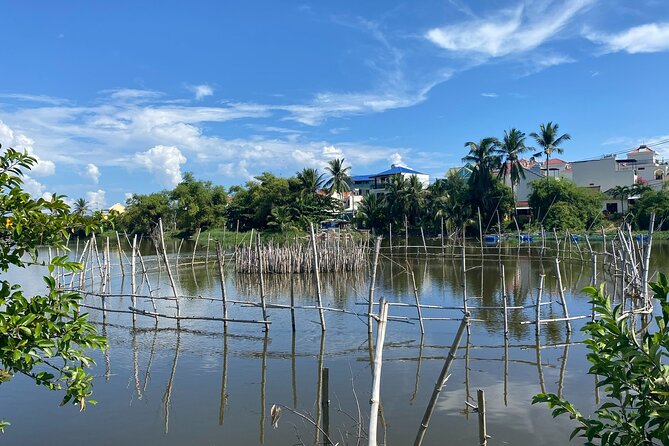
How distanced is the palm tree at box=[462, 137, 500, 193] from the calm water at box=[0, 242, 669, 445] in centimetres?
2283

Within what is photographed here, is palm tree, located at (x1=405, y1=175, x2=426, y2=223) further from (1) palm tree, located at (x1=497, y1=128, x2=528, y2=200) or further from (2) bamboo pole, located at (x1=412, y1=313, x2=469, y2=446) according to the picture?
(2) bamboo pole, located at (x1=412, y1=313, x2=469, y2=446)

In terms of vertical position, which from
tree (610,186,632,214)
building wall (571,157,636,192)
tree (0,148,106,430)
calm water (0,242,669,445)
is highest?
building wall (571,157,636,192)

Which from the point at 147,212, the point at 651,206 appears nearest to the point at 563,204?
the point at 651,206

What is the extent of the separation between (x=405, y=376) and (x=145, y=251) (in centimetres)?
3487

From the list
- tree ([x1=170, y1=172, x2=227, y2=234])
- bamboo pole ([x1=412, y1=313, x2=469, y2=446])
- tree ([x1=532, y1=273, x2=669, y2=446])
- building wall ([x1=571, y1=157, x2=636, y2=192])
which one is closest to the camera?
tree ([x1=532, y1=273, x2=669, y2=446])

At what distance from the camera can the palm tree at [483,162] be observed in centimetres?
3638

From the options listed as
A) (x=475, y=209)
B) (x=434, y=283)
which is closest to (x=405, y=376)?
(x=434, y=283)

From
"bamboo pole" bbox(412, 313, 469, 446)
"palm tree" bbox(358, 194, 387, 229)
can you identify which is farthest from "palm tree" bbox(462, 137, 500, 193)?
"bamboo pole" bbox(412, 313, 469, 446)

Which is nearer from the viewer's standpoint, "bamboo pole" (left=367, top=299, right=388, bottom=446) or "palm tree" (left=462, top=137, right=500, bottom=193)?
"bamboo pole" (left=367, top=299, right=388, bottom=446)

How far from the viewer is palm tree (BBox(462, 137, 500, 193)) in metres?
36.4

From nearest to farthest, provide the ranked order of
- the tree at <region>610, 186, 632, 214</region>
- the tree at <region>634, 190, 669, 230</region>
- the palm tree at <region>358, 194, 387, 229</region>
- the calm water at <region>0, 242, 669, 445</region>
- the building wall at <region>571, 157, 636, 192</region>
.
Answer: the calm water at <region>0, 242, 669, 445</region> < the tree at <region>634, 190, 669, 230</region> < the tree at <region>610, 186, 632, 214</region> < the palm tree at <region>358, 194, 387, 229</region> < the building wall at <region>571, 157, 636, 192</region>

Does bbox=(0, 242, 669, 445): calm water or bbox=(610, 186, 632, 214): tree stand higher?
bbox=(610, 186, 632, 214): tree

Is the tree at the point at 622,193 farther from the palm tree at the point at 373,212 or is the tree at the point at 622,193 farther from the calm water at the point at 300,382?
the calm water at the point at 300,382

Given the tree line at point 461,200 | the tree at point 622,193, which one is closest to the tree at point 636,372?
the tree line at point 461,200
